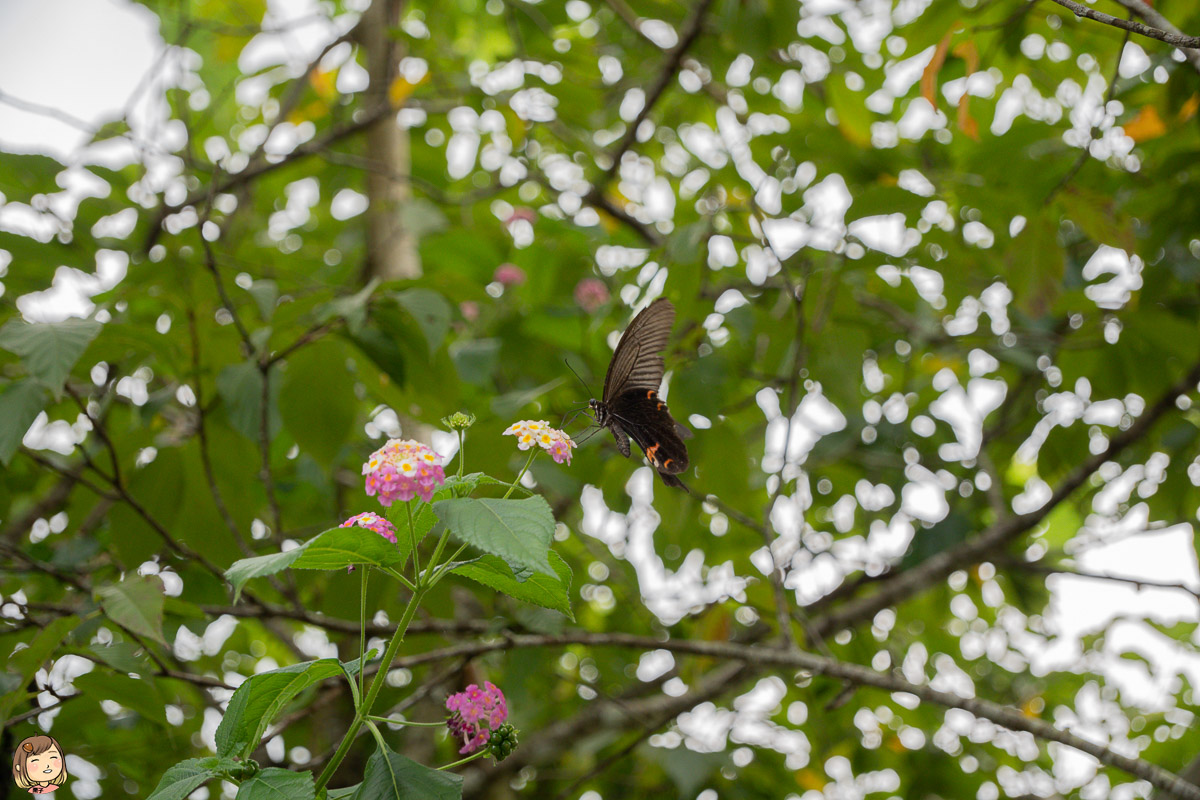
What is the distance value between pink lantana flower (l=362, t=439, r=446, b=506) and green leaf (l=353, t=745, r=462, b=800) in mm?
276

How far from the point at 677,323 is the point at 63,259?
1.42 metres

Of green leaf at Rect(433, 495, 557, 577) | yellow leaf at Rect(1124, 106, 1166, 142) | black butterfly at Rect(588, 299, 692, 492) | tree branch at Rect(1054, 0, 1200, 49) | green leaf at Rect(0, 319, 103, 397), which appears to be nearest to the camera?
green leaf at Rect(433, 495, 557, 577)

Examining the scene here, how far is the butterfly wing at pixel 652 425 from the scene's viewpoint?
112cm

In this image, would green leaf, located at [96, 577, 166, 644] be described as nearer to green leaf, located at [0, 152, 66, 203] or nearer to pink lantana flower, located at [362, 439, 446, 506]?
pink lantana flower, located at [362, 439, 446, 506]

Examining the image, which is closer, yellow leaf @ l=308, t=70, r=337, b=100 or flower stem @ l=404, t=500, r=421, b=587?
flower stem @ l=404, t=500, r=421, b=587

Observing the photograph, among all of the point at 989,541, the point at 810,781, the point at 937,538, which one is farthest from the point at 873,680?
the point at 810,781

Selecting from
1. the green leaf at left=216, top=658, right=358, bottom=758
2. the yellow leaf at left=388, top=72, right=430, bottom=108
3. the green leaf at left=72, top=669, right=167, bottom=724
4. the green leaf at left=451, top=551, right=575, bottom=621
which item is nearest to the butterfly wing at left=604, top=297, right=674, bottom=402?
the green leaf at left=451, top=551, right=575, bottom=621

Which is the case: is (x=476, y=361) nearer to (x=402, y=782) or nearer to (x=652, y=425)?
(x=652, y=425)

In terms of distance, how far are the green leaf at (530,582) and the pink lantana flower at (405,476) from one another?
95 mm

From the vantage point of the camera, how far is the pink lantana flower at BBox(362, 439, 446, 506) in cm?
80

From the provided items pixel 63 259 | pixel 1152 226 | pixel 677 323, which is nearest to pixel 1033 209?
pixel 1152 226

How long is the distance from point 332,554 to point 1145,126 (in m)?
2.19

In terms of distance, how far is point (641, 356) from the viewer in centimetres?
113

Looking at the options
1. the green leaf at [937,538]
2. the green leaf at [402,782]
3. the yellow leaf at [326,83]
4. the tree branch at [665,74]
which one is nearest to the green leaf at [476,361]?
the tree branch at [665,74]
